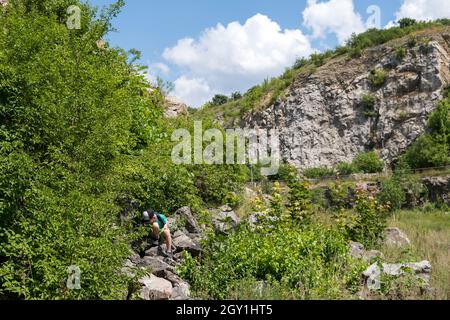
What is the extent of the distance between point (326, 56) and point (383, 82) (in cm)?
873

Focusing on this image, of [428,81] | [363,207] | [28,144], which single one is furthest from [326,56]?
[28,144]

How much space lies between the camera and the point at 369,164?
35.2 m

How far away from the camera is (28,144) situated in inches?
266

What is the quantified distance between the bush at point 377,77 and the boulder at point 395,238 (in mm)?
32217

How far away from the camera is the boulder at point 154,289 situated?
5.86 metres

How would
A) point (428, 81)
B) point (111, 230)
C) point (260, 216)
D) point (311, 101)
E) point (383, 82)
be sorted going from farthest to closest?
point (311, 101) → point (383, 82) → point (428, 81) → point (260, 216) → point (111, 230)

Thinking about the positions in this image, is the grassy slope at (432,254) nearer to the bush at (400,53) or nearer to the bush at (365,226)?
the bush at (365,226)

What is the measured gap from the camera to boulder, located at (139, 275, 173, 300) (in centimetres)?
586

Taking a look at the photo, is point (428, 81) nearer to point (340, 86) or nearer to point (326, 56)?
point (340, 86)

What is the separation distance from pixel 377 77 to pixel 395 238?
33.1 meters

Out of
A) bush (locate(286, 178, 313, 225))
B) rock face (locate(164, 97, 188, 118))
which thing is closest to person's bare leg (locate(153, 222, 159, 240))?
bush (locate(286, 178, 313, 225))

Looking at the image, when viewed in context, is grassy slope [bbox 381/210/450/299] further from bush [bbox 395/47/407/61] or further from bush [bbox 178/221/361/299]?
bush [bbox 395/47/407/61]

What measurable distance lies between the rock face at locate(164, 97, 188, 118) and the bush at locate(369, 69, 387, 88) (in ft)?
90.1
